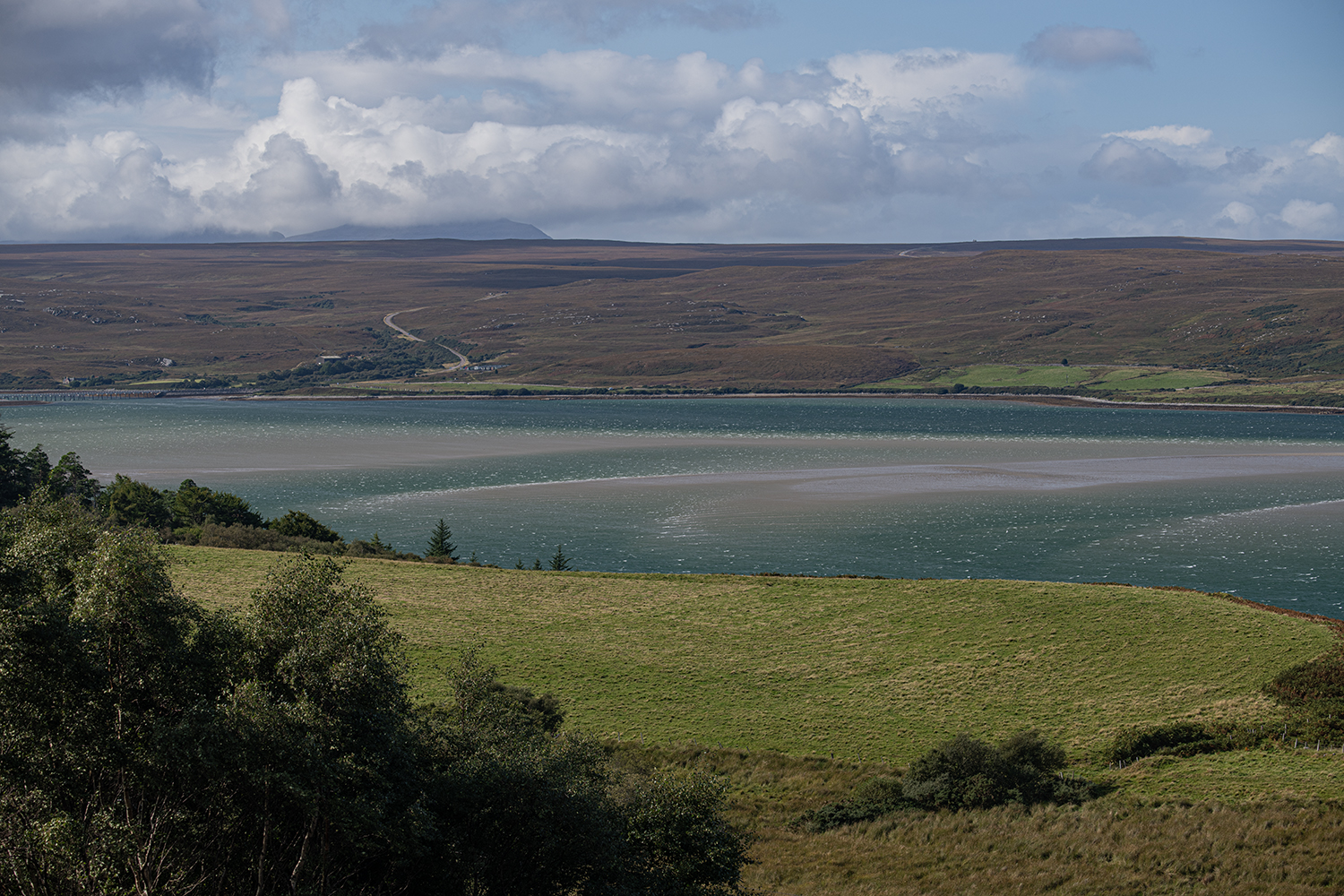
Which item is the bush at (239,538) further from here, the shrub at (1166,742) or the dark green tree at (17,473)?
the shrub at (1166,742)

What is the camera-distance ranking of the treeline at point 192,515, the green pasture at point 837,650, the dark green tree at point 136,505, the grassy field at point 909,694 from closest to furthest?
the grassy field at point 909,694 < the green pasture at point 837,650 < the treeline at point 192,515 < the dark green tree at point 136,505

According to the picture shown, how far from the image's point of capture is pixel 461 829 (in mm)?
18922

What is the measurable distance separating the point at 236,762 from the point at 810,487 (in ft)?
288

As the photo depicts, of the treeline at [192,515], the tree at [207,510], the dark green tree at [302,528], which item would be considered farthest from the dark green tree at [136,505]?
the dark green tree at [302,528]

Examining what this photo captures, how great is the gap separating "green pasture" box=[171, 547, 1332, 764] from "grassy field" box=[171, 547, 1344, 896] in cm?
13

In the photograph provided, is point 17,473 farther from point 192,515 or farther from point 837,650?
point 837,650

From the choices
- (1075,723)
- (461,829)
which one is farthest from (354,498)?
(461,829)

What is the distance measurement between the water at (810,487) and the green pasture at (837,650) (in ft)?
53.0

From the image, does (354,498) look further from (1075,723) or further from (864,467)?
(1075,723)

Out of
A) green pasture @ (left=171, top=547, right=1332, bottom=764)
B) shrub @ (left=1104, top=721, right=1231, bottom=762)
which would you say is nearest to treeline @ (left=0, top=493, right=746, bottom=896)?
green pasture @ (left=171, top=547, right=1332, bottom=764)

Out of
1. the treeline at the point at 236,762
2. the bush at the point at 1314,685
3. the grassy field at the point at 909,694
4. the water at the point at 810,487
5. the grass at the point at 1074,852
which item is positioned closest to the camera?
the treeline at the point at 236,762

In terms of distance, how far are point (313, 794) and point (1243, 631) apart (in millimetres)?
37516

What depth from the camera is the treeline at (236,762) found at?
600 inches

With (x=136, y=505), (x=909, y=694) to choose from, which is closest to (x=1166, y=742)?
(x=909, y=694)
